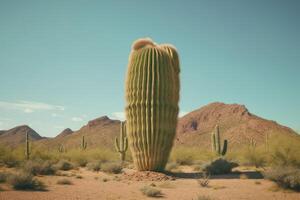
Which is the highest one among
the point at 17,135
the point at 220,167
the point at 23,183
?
the point at 17,135

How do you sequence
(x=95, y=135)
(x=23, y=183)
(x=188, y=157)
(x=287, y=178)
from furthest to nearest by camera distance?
(x=95, y=135), (x=188, y=157), (x=23, y=183), (x=287, y=178)

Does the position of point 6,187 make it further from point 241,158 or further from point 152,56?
point 241,158

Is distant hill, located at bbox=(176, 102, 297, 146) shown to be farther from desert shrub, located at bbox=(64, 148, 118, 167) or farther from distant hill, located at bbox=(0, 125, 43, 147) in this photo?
distant hill, located at bbox=(0, 125, 43, 147)

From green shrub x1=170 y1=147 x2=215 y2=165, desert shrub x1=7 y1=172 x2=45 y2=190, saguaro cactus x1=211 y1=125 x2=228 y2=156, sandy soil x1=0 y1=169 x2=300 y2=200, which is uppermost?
saguaro cactus x1=211 y1=125 x2=228 y2=156

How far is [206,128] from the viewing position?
8844 cm

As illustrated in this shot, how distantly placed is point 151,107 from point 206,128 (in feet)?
235

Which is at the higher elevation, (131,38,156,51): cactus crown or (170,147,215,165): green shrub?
(131,38,156,51): cactus crown

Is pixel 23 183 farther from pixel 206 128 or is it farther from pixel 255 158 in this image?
pixel 206 128

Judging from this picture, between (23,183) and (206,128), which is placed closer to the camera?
(23,183)

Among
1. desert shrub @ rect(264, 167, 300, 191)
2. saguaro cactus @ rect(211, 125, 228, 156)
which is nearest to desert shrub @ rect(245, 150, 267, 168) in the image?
saguaro cactus @ rect(211, 125, 228, 156)

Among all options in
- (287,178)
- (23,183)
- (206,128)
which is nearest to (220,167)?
(287,178)

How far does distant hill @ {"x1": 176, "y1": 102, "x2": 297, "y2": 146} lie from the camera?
7131 centimetres

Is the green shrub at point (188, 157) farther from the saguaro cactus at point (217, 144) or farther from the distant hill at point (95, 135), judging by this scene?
the distant hill at point (95, 135)

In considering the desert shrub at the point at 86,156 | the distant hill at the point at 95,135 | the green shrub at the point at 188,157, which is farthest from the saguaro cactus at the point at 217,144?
the distant hill at the point at 95,135
